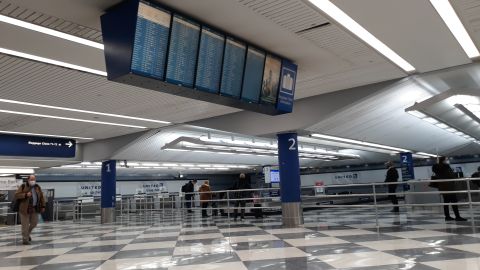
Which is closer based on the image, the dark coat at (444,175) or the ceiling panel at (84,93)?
the ceiling panel at (84,93)

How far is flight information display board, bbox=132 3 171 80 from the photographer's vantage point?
481 cm

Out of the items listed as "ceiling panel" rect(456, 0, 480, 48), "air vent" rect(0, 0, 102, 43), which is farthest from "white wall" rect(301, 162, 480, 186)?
"air vent" rect(0, 0, 102, 43)

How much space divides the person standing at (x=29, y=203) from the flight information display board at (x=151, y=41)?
19.6 feet

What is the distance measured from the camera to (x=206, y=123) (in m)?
12.3

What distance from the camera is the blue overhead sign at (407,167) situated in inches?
767

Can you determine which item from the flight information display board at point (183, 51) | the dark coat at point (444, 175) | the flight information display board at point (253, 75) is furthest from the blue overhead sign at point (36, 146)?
the dark coat at point (444, 175)

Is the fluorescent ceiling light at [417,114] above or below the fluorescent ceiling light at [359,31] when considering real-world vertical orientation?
below

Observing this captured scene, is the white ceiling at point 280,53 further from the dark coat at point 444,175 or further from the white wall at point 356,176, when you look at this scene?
the white wall at point 356,176

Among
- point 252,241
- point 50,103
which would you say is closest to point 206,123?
point 50,103

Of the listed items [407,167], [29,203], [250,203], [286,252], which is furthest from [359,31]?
[407,167]

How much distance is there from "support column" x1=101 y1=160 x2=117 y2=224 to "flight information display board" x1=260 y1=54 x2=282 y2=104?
11.0 metres

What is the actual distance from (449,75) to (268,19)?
5254 mm

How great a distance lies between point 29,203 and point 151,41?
20.7 feet

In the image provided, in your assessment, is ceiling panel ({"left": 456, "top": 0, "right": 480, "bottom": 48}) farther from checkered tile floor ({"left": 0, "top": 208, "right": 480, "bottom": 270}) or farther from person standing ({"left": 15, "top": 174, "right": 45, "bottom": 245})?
person standing ({"left": 15, "top": 174, "right": 45, "bottom": 245})
